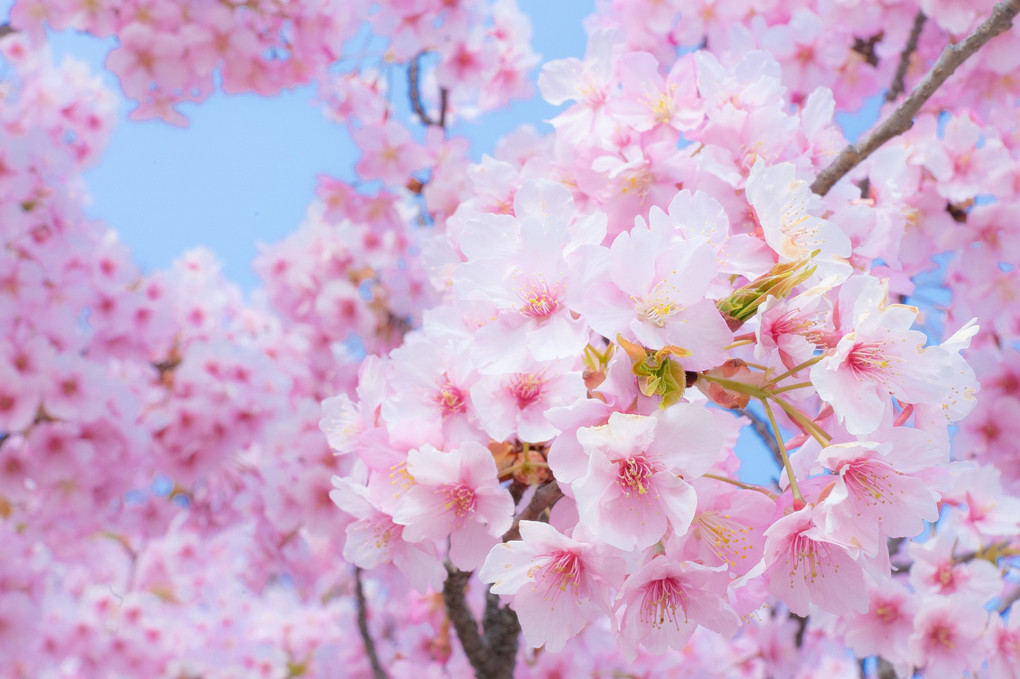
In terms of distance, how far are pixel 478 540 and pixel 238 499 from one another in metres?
2.76

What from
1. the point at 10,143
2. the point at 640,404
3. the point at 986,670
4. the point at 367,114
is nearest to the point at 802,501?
the point at 640,404

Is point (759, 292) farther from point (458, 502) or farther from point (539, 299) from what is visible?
point (458, 502)

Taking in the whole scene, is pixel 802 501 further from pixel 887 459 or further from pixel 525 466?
pixel 525 466

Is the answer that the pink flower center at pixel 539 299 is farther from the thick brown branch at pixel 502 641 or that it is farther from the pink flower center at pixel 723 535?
the thick brown branch at pixel 502 641

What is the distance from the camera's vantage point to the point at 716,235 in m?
1.05

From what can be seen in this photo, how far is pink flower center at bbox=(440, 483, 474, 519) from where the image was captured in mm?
1107

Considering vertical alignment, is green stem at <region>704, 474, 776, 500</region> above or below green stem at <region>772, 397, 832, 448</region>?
below

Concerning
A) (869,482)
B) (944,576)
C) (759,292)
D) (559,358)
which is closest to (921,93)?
(759,292)

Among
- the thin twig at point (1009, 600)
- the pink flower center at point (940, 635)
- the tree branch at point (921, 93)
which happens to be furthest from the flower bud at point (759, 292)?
the thin twig at point (1009, 600)

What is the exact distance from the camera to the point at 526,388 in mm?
1084

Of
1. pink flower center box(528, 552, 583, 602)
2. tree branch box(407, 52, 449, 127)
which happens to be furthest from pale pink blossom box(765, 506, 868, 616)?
tree branch box(407, 52, 449, 127)

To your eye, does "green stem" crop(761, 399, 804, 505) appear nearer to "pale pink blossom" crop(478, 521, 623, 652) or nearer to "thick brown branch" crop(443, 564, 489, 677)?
"pale pink blossom" crop(478, 521, 623, 652)

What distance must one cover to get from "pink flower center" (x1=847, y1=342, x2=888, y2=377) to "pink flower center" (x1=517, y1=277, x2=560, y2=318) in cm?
38

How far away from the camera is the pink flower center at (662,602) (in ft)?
3.41
